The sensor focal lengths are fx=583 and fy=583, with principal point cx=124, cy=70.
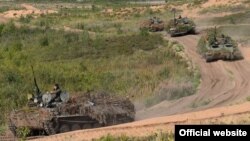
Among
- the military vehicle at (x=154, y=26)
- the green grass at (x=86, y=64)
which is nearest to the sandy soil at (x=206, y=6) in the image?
the military vehicle at (x=154, y=26)

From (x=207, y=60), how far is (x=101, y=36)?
1804 centimetres

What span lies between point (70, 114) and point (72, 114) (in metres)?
0.08

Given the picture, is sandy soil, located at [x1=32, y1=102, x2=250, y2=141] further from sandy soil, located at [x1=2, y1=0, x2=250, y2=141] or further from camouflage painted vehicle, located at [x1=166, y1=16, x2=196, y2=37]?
camouflage painted vehicle, located at [x1=166, y1=16, x2=196, y2=37]

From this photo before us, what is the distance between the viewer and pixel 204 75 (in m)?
32.8

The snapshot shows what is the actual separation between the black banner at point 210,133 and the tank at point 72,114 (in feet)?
40.1

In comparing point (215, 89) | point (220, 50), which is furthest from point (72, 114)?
point (220, 50)

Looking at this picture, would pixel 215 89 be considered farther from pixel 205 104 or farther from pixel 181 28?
pixel 181 28

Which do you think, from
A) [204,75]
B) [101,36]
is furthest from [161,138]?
[101,36]

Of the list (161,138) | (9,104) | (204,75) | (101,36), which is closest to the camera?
(161,138)

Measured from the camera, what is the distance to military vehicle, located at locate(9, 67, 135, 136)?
21.7m

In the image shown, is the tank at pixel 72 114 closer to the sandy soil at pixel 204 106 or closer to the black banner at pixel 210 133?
the sandy soil at pixel 204 106

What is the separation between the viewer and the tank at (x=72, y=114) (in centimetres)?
2170

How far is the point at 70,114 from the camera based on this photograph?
73.8 ft

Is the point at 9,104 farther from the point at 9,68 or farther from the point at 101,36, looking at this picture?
the point at 101,36
